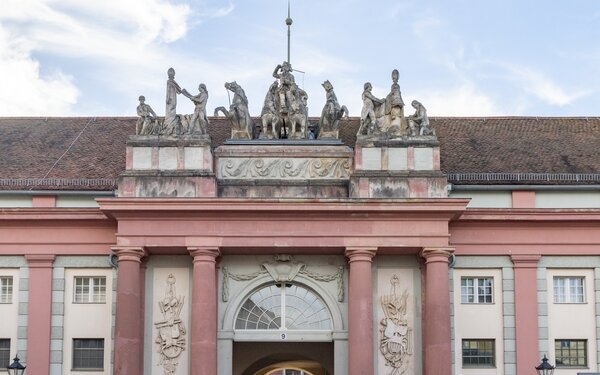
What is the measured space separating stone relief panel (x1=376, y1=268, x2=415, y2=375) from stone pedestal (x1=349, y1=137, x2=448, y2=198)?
2.51 m

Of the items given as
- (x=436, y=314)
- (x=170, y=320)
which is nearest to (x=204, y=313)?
(x=170, y=320)

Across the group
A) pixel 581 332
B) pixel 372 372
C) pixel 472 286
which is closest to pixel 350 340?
pixel 372 372

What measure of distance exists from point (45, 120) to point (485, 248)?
15881 mm

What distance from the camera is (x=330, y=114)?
1560 inches

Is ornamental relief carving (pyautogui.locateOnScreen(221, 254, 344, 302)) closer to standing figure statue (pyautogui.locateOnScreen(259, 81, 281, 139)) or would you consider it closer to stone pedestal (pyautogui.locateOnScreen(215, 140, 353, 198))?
stone pedestal (pyautogui.locateOnScreen(215, 140, 353, 198))

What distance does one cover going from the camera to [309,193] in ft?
127

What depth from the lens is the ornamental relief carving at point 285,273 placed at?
3906 centimetres

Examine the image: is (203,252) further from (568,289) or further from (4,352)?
(568,289)

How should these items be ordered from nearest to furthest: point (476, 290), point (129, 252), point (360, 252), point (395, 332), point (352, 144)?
1. point (129, 252)
2. point (360, 252)
3. point (395, 332)
4. point (476, 290)
5. point (352, 144)

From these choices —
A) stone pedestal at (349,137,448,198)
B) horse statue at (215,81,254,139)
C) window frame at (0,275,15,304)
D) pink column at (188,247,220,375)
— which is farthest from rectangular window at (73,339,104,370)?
stone pedestal at (349,137,448,198)

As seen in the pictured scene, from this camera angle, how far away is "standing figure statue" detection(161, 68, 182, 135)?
3869 cm

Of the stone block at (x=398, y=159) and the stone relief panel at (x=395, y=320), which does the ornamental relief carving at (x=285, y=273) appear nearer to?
the stone relief panel at (x=395, y=320)

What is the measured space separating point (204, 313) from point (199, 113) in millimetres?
5899

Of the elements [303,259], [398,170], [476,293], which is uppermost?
[398,170]
